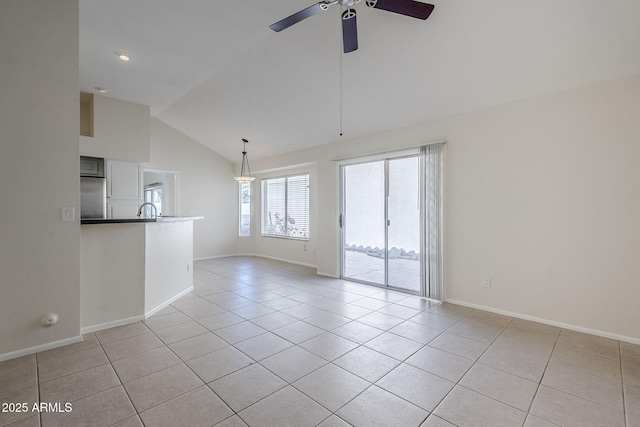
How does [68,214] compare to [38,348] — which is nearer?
[38,348]

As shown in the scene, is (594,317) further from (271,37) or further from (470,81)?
(271,37)

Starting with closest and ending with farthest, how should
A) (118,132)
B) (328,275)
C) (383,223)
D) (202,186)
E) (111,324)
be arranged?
(111,324)
(383,223)
(118,132)
(328,275)
(202,186)

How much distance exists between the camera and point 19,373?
2.22 m

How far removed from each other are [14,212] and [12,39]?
146 centimetres

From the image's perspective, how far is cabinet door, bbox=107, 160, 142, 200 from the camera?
Result: 4.98 metres

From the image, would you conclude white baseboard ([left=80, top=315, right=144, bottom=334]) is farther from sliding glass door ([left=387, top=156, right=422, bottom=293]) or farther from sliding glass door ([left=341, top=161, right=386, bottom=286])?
sliding glass door ([left=387, top=156, right=422, bottom=293])

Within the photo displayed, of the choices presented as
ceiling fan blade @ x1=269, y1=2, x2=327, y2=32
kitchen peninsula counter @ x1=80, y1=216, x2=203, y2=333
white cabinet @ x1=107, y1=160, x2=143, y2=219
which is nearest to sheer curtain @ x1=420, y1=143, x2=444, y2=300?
ceiling fan blade @ x1=269, y1=2, x2=327, y2=32

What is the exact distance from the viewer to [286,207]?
7.26 m

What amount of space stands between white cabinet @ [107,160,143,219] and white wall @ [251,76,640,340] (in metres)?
4.85

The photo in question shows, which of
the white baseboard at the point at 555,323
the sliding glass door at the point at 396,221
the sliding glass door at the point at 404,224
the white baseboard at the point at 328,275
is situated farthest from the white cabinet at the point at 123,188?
the white baseboard at the point at 555,323

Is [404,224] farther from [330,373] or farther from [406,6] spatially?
[406,6]

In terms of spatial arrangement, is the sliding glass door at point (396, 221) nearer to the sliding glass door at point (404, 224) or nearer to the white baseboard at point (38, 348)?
the sliding glass door at point (404, 224)

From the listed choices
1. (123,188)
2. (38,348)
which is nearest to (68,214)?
(38,348)

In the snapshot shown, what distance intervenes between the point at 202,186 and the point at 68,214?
15.7ft
